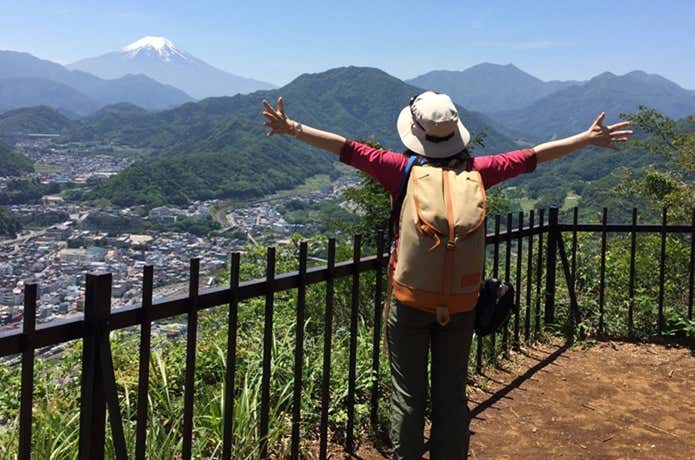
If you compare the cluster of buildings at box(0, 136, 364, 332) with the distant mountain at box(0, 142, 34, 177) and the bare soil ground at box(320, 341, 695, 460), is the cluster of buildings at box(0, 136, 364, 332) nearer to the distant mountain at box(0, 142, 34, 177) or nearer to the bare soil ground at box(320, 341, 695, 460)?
the distant mountain at box(0, 142, 34, 177)

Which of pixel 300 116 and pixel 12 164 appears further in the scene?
pixel 300 116

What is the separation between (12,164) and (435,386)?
87.0m

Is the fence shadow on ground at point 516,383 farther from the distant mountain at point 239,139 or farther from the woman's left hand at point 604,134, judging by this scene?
the distant mountain at point 239,139

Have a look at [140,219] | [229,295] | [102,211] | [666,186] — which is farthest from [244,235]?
[229,295]

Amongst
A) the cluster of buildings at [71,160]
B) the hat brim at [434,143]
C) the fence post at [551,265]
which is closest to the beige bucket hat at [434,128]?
the hat brim at [434,143]

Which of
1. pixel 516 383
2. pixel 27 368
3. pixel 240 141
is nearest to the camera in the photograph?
pixel 27 368

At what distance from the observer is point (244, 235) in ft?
144

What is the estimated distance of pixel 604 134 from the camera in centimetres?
321

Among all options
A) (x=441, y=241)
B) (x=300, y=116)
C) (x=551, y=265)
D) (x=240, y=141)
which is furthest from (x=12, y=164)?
(x=300, y=116)

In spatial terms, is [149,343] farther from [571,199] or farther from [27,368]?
[571,199]

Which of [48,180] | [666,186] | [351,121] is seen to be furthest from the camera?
[351,121]

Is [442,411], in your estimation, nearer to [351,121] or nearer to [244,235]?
[244,235]

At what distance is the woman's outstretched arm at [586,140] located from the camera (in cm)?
296

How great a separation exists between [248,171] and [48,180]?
25.6 meters
